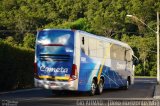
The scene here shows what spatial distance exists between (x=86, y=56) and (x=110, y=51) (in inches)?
174

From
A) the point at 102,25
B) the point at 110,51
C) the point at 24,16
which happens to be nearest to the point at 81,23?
the point at 102,25

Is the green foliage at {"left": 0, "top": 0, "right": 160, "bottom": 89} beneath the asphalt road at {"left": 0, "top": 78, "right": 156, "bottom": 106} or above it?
above

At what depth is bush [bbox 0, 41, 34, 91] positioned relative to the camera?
26.4m

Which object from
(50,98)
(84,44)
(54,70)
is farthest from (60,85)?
(84,44)

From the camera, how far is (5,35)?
108 meters

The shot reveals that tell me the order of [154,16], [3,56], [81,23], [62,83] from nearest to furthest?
1. [62,83]
2. [3,56]
3. [81,23]
4. [154,16]

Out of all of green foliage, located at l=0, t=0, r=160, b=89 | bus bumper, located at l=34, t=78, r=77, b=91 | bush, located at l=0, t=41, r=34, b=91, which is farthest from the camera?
green foliage, located at l=0, t=0, r=160, b=89

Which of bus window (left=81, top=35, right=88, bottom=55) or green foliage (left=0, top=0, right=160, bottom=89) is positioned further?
green foliage (left=0, top=0, right=160, bottom=89)

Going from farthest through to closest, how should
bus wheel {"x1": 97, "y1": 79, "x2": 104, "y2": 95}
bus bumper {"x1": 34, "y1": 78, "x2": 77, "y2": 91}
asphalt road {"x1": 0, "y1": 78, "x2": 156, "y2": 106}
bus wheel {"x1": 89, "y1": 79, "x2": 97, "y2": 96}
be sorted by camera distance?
1. bus wheel {"x1": 97, "y1": 79, "x2": 104, "y2": 95}
2. bus wheel {"x1": 89, "y1": 79, "x2": 97, "y2": 96}
3. bus bumper {"x1": 34, "y1": 78, "x2": 77, "y2": 91}
4. asphalt road {"x1": 0, "y1": 78, "x2": 156, "y2": 106}

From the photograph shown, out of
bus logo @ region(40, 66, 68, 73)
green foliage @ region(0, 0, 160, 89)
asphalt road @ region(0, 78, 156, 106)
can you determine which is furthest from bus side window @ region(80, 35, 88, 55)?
green foliage @ region(0, 0, 160, 89)

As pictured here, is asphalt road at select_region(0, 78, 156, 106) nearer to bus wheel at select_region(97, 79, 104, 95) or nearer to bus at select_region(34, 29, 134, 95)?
bus wheel at select_region(97, 79, 104, 95)

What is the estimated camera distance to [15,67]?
91.8 ft

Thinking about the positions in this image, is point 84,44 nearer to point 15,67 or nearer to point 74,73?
point 74,73

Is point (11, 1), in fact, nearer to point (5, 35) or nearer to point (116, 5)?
point (5, 35)
